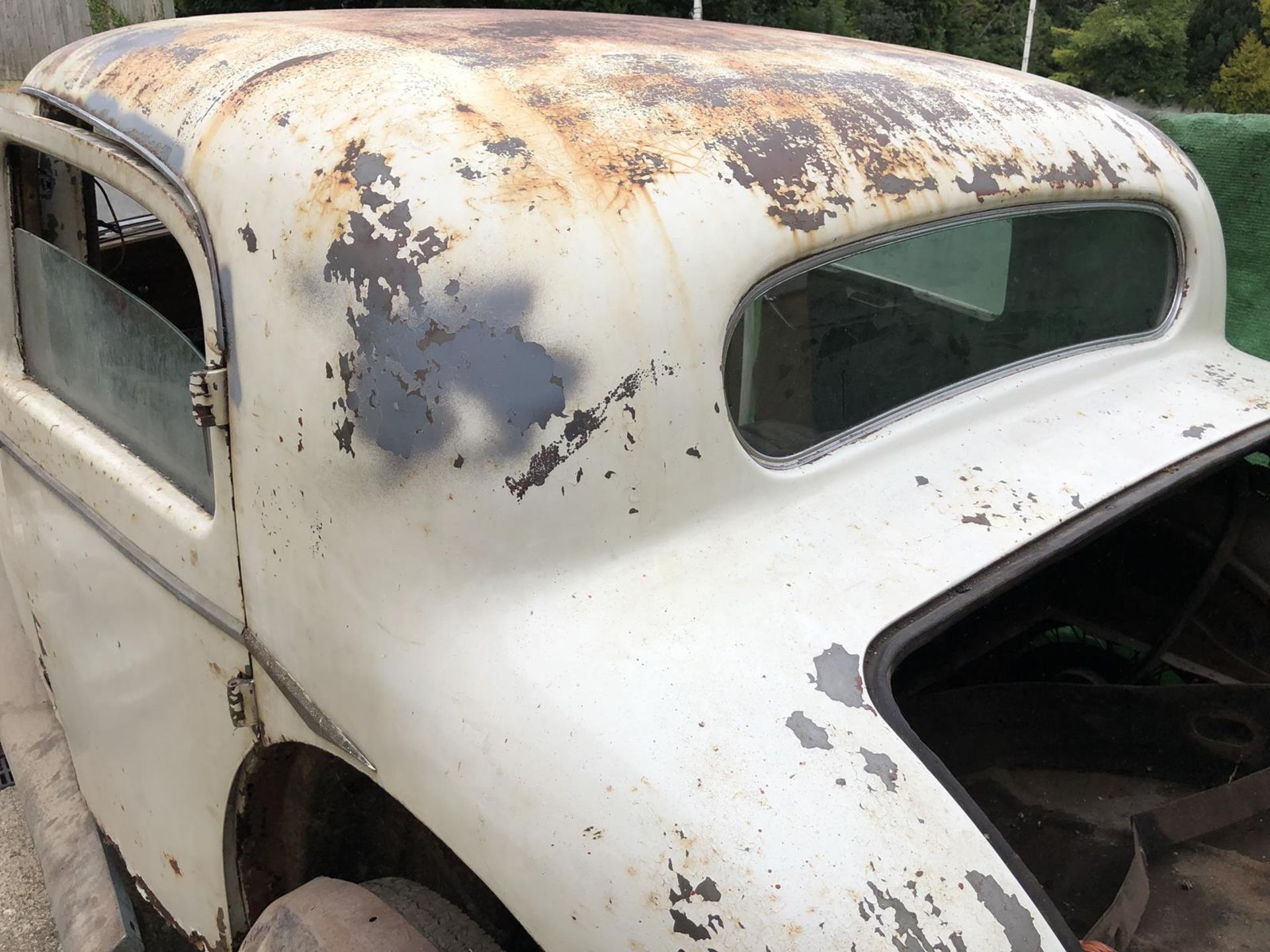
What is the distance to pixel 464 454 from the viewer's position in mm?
1119

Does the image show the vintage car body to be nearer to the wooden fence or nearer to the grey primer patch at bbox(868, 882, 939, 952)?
the grey primer patch at bbox(868, 882, 939, 952)

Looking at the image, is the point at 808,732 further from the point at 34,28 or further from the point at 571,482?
the point at 34,28

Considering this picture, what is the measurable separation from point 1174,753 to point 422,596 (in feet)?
5.65

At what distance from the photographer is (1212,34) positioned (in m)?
24.2

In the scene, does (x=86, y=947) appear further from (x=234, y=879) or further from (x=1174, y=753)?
(x=1174, y=753)

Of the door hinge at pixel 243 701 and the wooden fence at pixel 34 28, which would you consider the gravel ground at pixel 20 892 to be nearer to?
the door hinge at pixel 243 701

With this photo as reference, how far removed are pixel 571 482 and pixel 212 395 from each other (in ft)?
1.69

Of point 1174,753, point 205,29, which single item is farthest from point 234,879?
point 1174,753

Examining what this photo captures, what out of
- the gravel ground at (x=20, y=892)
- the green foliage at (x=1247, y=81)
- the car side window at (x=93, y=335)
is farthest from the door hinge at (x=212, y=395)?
the green foliage at (x=1247, y=81)

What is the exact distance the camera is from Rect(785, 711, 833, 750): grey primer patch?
3.40 feet

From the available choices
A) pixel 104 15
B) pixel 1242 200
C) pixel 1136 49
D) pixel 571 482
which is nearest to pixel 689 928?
pixel 571 482

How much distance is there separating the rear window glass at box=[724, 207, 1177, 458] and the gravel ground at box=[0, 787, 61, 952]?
2139 mm

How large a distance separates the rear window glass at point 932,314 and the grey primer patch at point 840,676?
1.01ft

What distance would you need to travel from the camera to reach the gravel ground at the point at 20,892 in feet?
7.71
